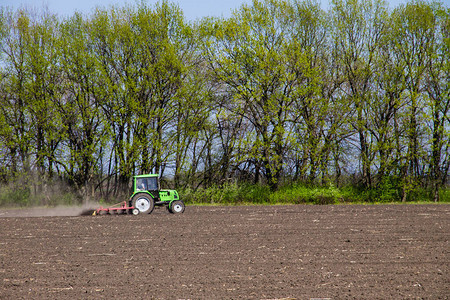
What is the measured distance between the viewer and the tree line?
24.1 m

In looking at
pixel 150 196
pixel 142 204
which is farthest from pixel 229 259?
pixel 142 204

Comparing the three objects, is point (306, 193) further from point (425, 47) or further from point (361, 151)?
point (425, 47)

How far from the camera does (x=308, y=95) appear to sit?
24.7m

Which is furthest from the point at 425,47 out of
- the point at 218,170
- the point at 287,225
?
the point at 287,225

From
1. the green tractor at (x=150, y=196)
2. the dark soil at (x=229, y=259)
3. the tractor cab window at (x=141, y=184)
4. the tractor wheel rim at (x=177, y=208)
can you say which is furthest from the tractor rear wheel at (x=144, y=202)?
the dark soil at (x=229, y=259)

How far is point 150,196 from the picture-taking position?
59.1 ft

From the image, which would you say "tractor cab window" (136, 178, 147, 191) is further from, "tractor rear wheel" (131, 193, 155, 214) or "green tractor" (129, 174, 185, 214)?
"tractor rear wheel" (131, 193, 155, 214)

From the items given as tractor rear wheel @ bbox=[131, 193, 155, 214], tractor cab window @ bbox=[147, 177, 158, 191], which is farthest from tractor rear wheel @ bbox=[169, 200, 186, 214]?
tractor cab window @ bbox=[147, 177, 158, 191]

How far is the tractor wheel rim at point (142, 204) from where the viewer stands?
18.0 meters

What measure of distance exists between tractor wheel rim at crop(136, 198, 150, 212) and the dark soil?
2489 mm

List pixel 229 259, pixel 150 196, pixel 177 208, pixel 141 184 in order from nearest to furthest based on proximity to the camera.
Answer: pixel 229 259, pixel 150 196, pixel 141 184, pixel 177 208

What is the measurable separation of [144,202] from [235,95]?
8.73 metres

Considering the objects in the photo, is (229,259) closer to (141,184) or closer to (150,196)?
(150,196)

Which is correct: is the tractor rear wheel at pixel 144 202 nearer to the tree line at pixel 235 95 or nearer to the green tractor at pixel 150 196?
the green tractor at pixel 150 196
